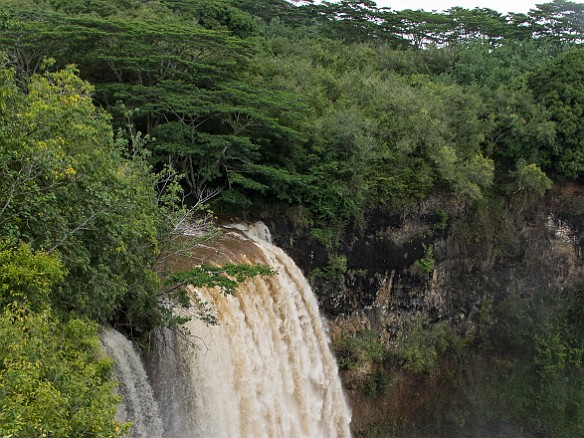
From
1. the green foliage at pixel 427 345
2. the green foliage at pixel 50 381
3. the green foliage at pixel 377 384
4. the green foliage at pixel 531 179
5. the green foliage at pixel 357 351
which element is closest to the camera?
the green foliage at pixel 50 381

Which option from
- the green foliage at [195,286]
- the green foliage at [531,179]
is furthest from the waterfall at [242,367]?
the green foliage at [531,179]

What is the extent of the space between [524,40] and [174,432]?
1100 inches

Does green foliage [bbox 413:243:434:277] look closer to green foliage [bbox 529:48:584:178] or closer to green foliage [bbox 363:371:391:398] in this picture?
green foliage [bbox 363:371:391:398]

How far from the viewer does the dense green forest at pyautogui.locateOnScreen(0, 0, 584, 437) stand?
28.5 feet

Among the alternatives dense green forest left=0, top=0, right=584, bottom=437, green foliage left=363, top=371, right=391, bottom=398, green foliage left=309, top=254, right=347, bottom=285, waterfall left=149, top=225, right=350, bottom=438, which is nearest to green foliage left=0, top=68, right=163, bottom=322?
dense green forest left=0, top=0, right=584, bottom=437

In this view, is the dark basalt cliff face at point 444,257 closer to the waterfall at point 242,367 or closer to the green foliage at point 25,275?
the waterfall at point 242,367

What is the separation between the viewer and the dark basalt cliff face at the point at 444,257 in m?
20.0

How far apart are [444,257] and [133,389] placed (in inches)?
550

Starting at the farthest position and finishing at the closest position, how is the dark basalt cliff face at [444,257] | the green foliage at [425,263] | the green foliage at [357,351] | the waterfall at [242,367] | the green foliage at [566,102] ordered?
1. the green foliage at [566,102]
2. the green foliage at [425,263]
3. the dark basalt cliff face at [444,257]
4. the green foliage at [357,351]
5. the waterfall at [242,367]

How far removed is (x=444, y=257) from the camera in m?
22.0

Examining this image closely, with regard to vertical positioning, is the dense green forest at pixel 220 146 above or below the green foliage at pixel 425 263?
above

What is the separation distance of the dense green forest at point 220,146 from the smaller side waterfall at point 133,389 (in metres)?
0.47

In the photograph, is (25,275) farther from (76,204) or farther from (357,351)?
(357,351)

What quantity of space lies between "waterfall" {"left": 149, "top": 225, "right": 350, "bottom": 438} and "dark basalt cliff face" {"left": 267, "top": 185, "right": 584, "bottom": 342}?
295 centimetres
